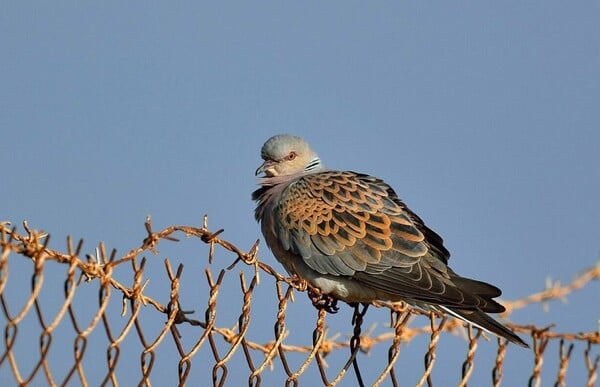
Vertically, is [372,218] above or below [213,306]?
above

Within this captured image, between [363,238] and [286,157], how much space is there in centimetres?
110

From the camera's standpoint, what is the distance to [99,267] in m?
2.69

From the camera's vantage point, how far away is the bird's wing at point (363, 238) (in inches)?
190

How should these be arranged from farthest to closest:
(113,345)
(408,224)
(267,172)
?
1. (267,172)
2. (408,224)
3. (113,345)

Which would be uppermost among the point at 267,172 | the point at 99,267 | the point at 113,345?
the point at 267,172

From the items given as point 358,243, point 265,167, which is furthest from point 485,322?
point 265,167

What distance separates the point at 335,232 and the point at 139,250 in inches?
90.9

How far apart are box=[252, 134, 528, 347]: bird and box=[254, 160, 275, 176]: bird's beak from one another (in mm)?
433

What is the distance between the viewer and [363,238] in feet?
16.3

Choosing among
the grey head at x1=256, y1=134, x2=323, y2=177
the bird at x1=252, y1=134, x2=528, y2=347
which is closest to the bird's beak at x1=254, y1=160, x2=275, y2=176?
the grey head at x1=256, y1=134, x2=323, y2=177

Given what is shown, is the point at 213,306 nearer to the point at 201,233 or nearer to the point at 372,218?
the point at 201,233

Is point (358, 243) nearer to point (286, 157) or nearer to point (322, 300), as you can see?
point (322, 300)

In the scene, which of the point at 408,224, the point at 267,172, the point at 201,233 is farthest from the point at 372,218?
the point at 201,233

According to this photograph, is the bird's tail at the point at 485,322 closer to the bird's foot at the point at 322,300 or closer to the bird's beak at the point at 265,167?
the bird's foot at the point at 322,300
